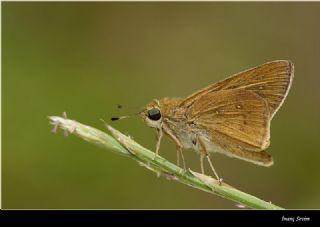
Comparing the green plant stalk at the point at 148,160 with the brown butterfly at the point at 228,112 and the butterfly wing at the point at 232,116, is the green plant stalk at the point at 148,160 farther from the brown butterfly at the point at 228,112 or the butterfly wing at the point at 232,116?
the butterfly wing at the point at 232,116

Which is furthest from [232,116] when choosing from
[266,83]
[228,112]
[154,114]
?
[154,114]

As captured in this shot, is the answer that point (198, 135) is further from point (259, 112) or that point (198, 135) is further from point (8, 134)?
point (8, 134)

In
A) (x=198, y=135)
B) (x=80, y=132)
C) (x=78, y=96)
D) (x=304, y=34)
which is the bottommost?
(x=80, y=132)

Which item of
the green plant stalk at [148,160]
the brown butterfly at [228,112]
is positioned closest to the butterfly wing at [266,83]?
the brown butterfly at [228,112]

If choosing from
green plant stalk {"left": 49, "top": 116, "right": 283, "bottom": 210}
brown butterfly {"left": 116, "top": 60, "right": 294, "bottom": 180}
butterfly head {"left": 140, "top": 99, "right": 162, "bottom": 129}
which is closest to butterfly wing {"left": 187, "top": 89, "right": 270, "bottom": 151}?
brown butterfly {"left": 116, "top": 60, "right": 294, "bottom": 180}

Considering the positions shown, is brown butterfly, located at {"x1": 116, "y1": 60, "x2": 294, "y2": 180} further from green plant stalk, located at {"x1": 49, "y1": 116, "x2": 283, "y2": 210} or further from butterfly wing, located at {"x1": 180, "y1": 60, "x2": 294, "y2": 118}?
green plant stalk, located at {"x1": 49, "y1": 116, "x2": 283, "y2": 210}
